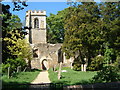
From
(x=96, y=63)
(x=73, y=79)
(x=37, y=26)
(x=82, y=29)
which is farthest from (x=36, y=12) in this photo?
(x=73, y=79)

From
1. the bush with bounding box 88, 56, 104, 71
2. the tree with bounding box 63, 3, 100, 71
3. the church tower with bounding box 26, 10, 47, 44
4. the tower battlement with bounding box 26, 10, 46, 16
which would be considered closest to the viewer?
the tree with bounding box 63, 3, 100, 71

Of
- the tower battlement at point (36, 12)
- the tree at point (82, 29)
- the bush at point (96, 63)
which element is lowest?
the bush at point (96, 63)

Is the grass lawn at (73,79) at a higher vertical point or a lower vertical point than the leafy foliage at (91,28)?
lower

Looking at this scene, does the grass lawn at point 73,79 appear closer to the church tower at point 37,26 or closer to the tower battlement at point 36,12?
the church tower at point 37,26

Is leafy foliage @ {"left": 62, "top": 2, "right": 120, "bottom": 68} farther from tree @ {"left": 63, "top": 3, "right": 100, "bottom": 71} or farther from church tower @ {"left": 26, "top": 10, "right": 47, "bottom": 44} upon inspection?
church tower @ {"left": 26, "top": 10, "right": 47, "bottom": 44}

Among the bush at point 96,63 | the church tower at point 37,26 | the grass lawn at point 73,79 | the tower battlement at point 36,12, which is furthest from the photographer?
the tower battlement at point 36,12

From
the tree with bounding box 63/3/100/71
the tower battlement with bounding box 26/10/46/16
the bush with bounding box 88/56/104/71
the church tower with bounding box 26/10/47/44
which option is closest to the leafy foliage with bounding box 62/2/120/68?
the tree with bounding box 63/3/100/71

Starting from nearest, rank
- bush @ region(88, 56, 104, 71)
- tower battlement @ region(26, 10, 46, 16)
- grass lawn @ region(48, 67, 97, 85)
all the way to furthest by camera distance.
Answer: grass lawn @ region(48, 67, 97, 85) → bush @ region(88, 56, 104, 71) → tower battlement @ region(26, 10, 46, 16)

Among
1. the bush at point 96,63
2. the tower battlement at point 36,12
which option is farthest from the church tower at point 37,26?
the bush at point 96,63

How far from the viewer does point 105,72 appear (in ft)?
32.2

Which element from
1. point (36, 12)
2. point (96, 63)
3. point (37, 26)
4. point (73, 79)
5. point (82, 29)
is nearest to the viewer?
point (73, 79)

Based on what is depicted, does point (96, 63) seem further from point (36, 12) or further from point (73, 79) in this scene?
point (36, 12)

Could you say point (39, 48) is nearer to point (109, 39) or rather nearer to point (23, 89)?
point (109, 39)

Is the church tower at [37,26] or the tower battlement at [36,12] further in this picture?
the tower battlement at [36,12]
